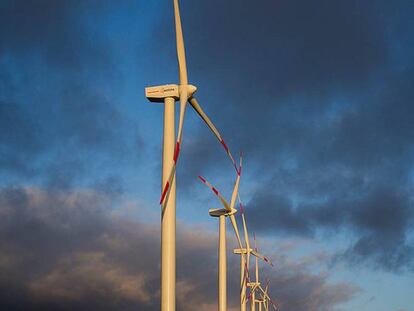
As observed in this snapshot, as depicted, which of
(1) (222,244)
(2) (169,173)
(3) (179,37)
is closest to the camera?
(2) (169,173)

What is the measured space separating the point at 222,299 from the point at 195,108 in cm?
3577

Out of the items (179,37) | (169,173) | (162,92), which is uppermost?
(179,37)

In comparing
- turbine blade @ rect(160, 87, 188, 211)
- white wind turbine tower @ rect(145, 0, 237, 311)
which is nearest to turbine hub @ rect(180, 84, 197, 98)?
white wind turbine tower @ rect(145, 0, 237, 311)

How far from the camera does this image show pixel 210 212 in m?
97.5

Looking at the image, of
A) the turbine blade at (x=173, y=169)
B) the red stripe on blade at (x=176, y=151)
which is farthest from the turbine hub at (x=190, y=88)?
the red stripe on blade at (x=176, y=151)

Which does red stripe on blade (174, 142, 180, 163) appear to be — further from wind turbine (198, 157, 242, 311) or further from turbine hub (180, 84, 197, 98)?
wind turbine (198, 157, 242, 311)

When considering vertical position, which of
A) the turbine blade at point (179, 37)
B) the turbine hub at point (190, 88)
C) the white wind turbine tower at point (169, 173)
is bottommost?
the white wind turbine tower at point (169, 173)

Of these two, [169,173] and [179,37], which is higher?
[179,37]

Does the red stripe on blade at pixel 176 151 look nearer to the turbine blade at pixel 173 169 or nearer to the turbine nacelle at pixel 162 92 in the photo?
the turbine blade at pixel 173 169

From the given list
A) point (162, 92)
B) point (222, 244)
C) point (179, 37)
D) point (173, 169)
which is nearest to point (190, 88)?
point (162, 92)

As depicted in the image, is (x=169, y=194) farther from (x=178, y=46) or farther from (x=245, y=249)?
(x=245, y=249)

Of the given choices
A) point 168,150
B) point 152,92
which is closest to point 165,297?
point 168,150

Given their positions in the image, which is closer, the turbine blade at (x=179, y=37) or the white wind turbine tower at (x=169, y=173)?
the white wind turbine tower at (x=169, y=173)

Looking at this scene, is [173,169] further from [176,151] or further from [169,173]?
[176,151]
